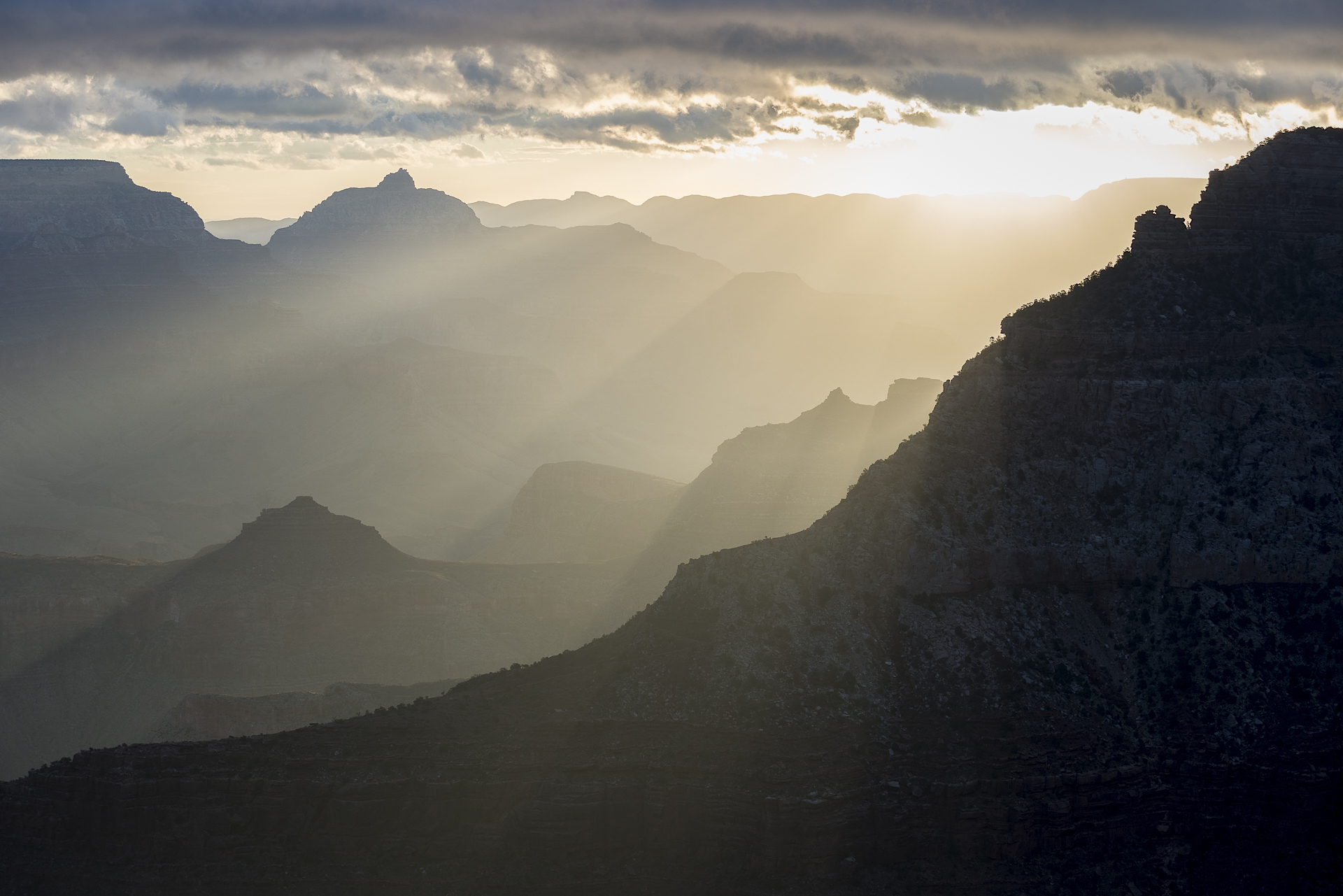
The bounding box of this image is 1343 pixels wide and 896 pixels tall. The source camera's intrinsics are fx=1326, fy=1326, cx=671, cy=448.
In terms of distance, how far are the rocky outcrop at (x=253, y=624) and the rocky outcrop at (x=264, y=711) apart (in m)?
12.7

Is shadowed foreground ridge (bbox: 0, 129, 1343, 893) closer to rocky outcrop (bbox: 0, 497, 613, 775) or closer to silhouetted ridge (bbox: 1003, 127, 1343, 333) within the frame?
silhouetted ridge (bbox: 1003, 127, 1343, 333)

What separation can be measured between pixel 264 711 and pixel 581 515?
178 ft

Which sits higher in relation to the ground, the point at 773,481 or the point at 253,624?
the point at 773,481

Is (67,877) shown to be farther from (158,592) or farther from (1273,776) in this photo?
(158,592)

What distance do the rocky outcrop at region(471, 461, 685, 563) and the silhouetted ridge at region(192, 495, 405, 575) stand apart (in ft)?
67.2

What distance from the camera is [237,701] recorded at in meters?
81.8

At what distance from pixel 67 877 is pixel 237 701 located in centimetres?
3450

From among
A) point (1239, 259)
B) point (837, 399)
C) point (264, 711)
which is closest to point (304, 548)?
point (264, 711)

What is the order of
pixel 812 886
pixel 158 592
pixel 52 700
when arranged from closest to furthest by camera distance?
pixel 812 886
pixel 52 700
pixel 158 592

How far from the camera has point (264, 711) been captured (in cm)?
8100

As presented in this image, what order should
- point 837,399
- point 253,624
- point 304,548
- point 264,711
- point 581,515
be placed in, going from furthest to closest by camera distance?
point 581,515 → point 837,399 → point 304,548 → point 253,624 → point 264,711

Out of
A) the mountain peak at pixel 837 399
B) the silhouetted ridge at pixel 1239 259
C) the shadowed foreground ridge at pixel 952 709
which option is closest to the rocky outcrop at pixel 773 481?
the mountain peak at pixel 837 399

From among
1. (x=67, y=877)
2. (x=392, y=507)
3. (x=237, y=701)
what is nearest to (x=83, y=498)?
(x=392, y=507)

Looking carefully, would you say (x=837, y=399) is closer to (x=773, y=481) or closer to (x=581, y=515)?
(x=773, y=481)
